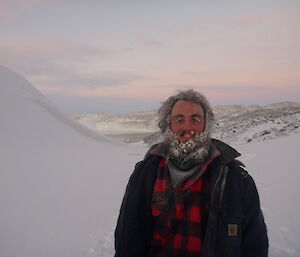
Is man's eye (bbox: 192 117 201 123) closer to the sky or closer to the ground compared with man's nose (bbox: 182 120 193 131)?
closer to the sky

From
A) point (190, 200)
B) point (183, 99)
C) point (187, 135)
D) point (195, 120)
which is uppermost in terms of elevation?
point (183, 99)

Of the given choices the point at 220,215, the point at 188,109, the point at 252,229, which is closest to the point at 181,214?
the point at 220,215

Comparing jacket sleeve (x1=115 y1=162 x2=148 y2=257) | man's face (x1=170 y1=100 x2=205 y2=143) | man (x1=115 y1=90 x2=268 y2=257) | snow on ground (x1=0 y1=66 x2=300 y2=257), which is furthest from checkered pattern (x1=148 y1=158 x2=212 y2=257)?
snow on ground (x1=0 y1=66 x2=300 y2=257)

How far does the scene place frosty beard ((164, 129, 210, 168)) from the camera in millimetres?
1955

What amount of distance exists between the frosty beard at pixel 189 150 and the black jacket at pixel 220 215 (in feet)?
0.36

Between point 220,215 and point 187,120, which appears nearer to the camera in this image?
point 220,215

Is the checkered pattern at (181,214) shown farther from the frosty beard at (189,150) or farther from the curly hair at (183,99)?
the curly hair at (183,99)

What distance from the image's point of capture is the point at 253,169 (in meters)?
7.30

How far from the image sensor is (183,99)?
6.75 ft

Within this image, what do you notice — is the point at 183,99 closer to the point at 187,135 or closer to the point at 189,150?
the point at 187,135

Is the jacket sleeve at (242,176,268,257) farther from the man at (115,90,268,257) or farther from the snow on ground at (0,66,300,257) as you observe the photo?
the snow on ground at (0,66,300,257)

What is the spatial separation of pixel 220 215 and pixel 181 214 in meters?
0.25

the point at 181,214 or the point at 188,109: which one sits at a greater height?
the point at 188,109

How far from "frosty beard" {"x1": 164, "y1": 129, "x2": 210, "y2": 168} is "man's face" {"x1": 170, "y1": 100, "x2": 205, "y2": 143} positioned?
0.09 feet
